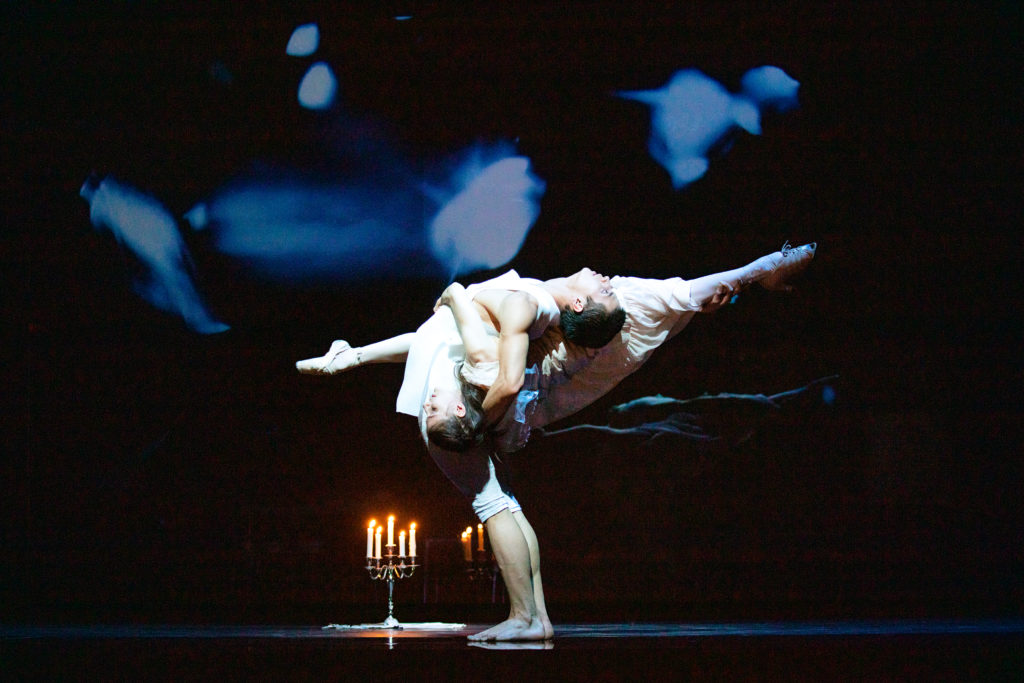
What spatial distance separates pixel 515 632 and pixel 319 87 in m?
2.53

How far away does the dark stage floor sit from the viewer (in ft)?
5.40

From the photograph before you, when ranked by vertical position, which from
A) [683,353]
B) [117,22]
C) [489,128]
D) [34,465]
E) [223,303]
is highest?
[117,22]

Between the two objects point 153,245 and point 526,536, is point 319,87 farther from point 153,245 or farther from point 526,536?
point 526,536

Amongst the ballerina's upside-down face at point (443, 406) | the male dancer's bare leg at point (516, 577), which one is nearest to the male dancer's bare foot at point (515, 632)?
the male dancer's bare leg at point (516, 577)

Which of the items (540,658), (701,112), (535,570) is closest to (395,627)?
(535,570)

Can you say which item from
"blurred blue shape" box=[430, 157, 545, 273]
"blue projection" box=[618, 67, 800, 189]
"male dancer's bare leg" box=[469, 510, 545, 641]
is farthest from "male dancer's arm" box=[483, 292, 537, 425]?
"blue projection" box=[618, 67, 800, 189]

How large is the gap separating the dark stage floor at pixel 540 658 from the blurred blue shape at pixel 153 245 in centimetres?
189

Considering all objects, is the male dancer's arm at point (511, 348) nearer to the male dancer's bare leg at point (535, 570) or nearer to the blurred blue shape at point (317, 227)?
the male dancer's bare leg at point (535, 570)

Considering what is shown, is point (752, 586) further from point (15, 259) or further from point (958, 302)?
point (15, 259)

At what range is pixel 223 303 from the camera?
3.59 meters

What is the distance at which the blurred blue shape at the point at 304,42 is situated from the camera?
359 centimetres

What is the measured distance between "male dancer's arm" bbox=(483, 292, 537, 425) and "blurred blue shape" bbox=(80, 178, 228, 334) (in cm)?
208

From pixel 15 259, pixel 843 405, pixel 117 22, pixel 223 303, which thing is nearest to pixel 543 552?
pixel 843 405

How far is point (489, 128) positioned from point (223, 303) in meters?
1.33
